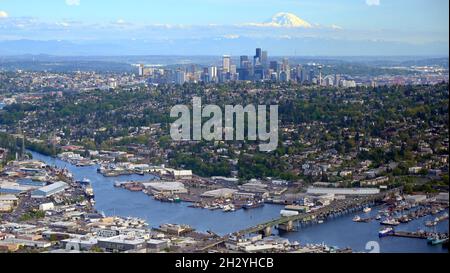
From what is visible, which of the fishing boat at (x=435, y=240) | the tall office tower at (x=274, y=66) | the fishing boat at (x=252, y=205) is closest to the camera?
the fishing boat at (x=435, y=240)

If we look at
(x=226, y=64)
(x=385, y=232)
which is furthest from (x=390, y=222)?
(x=226, y=64)

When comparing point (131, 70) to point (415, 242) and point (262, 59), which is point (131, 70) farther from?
point (415, 242)

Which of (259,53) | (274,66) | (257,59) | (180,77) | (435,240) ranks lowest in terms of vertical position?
(435,240)

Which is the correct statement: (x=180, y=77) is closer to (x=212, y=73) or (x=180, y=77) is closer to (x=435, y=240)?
(x=212, y=73)

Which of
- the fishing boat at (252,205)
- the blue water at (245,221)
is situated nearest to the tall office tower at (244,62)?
the blue water at (245,221)

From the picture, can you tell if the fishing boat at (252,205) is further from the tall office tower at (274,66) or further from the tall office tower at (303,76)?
the tall office tower at (274,66)

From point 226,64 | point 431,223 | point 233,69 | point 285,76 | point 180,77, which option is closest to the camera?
point 431,223

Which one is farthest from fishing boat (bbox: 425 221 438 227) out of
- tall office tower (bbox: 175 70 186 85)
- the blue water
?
tall office tower (bbox: 175 70 186 85)

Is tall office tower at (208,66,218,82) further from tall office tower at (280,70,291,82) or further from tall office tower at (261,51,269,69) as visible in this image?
tall office tower at (280,70,291,82)

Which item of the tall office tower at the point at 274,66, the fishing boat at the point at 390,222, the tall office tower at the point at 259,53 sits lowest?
the fishing boat at the point at 390,222
